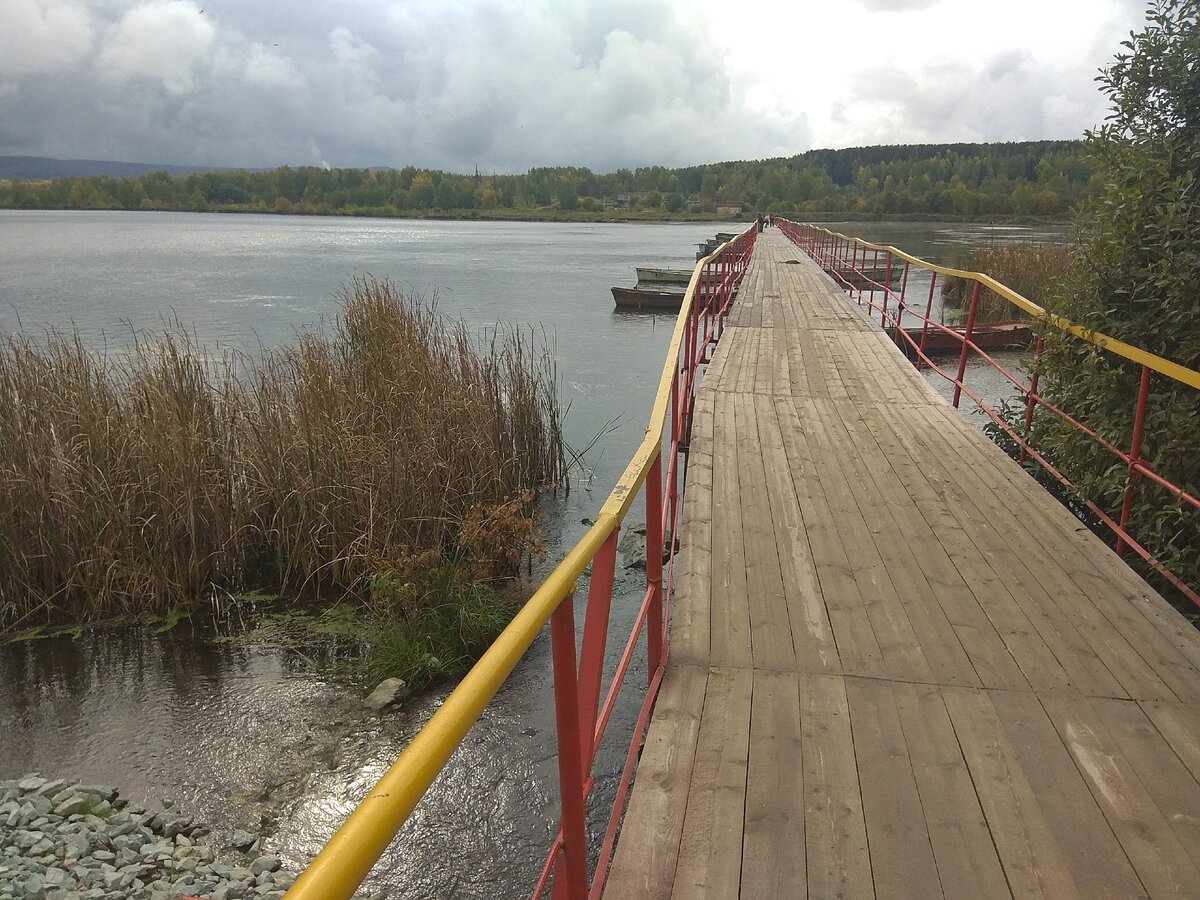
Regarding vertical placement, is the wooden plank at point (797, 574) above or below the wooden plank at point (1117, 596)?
below

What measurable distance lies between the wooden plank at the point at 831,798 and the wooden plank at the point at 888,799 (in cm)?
2

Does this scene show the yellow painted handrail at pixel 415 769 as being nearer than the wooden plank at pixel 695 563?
Yes

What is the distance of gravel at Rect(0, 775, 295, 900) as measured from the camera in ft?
12.2

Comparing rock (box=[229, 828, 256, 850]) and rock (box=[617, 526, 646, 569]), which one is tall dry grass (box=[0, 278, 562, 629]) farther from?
rock (box=[229, 828, 256, 850])

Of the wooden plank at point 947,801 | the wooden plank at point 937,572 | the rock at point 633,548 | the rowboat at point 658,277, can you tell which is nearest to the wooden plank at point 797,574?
the wooden plank at point 947,801

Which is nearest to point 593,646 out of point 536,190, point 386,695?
point 386,695

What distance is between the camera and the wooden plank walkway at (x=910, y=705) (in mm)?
2084

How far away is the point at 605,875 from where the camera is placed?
2078 mm

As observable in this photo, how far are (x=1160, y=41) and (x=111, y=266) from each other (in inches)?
1587

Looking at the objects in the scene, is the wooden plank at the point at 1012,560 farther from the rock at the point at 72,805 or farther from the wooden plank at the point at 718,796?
the rock at the point at 72,805

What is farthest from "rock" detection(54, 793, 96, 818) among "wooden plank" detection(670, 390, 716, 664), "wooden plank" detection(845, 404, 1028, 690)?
"wooden plank" detection(845, 404, 1028, 690)

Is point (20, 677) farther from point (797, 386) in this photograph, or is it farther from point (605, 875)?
point (797, 386)

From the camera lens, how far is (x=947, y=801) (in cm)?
229

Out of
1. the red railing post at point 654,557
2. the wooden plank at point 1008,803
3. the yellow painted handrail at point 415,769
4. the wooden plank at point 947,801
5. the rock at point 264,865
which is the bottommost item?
the rock at point 264,865
